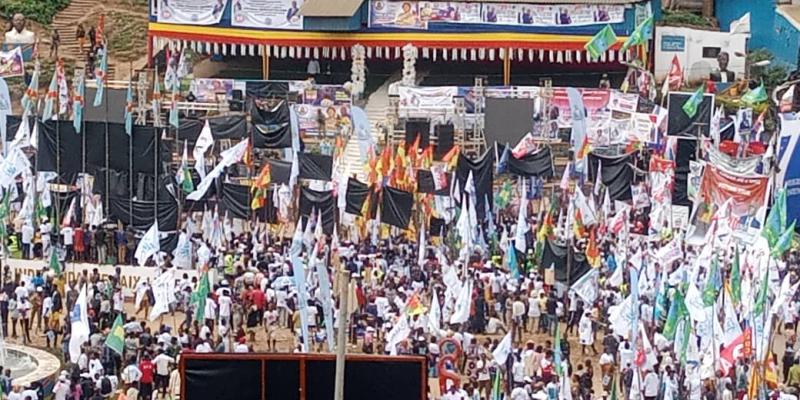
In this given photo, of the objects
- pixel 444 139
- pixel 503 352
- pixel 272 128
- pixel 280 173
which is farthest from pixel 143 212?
pixel 444 139

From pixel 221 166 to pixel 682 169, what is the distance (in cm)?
949

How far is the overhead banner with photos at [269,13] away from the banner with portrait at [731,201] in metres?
21.0

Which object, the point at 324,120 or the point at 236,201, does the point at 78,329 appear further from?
the point at 324,120

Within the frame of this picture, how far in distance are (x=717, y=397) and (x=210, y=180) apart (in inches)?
551

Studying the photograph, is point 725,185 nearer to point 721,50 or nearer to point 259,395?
point 259,395

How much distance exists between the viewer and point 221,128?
47.7 metres

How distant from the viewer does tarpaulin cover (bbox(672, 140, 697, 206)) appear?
43.7m

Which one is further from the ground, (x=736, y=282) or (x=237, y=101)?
(x=237, y=101)

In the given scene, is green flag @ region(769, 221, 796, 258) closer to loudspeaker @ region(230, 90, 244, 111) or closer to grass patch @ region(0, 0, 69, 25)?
loudspeaker @ region(230, 90, 244, 111)

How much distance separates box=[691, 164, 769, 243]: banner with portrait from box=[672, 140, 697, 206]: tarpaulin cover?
120 inches

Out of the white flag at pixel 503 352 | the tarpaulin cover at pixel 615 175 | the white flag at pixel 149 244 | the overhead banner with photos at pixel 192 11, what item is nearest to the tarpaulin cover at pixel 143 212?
the white flag at pixel 149 244

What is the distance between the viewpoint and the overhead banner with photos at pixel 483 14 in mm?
58688

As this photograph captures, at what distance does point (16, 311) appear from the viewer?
129 feet

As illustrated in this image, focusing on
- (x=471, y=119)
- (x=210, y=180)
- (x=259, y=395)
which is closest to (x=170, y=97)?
(x=471, y=119)
